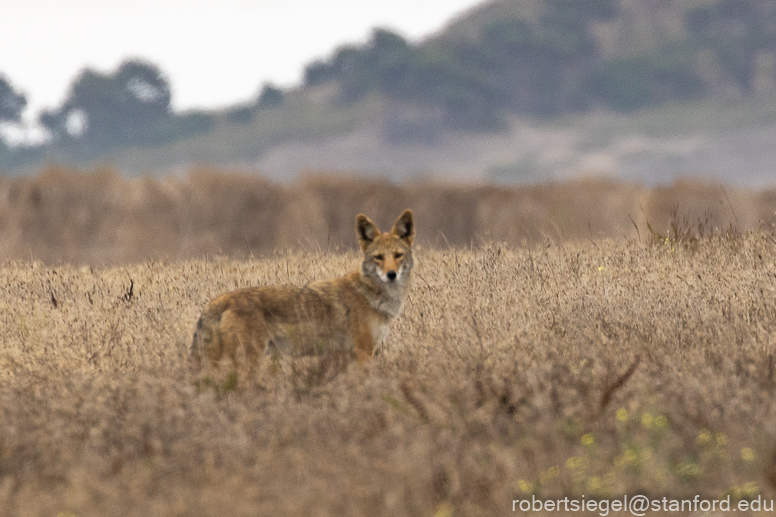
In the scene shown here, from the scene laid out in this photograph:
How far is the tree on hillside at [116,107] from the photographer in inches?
4183

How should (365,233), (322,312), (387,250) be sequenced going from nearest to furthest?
(322,312)
(387,250)
(365,233)

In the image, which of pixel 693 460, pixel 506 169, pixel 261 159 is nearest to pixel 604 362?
pixel 693 460

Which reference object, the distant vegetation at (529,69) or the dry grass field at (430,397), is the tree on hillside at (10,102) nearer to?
the distant vegetation at (529,69)

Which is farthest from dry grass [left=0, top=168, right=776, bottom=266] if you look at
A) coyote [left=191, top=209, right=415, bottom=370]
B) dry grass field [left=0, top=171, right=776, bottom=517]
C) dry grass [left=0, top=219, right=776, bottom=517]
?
coyote [left=191, top=209, right=415, bottom=370]

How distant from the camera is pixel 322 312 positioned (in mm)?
5336

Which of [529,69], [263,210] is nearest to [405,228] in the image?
[263,210]

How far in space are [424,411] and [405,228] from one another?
2125 millimetres

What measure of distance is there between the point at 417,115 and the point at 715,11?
56920mm

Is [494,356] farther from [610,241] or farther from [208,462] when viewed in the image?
[610,241]

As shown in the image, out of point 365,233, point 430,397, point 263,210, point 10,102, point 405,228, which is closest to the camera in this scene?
point 430,397

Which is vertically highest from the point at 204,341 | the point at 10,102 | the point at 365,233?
the point at 10,102

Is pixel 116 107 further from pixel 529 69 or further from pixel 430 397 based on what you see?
pixel 430 397

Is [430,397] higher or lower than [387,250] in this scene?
lower

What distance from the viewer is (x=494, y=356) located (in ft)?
17.1
